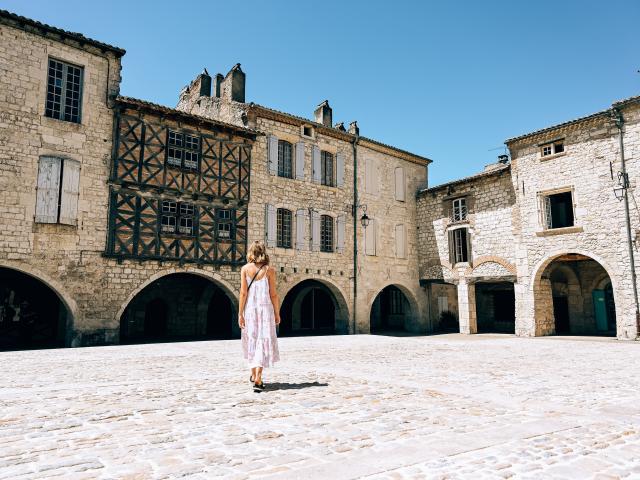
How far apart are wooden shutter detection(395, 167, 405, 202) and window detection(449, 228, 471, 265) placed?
279 cm

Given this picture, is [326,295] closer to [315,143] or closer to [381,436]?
[315,143]

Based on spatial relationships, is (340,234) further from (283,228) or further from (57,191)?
(57,191)

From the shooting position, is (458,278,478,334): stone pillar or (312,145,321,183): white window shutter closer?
(312,145,321,183): white window shutter

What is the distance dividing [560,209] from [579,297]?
4.11 m

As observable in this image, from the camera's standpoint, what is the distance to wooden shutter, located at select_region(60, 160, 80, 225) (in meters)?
12.4

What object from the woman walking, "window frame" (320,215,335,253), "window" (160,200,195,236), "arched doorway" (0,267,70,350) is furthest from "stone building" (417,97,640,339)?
"arched doorway" (0,267,70,350)

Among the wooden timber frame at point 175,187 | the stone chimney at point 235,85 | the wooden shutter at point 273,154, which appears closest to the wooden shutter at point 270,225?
the wooden timber frame at point 175,187

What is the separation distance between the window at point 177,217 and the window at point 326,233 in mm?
5440

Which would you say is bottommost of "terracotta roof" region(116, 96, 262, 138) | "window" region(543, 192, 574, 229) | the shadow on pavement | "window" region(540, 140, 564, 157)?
the shadow on pavement

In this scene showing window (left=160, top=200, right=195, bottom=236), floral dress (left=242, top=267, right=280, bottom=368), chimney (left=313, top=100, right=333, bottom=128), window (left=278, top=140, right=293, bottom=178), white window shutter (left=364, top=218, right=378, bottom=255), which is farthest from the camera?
chimney (left=313, top=100, right=333, bottom=128)

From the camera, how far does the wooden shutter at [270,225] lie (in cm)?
1614

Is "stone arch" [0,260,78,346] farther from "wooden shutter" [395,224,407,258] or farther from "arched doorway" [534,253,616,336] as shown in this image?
"arched doorway" [534,253,616,336]

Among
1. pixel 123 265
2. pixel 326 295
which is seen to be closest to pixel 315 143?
pixel 326 295

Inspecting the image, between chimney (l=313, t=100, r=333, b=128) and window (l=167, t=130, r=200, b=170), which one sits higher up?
chimney (l=313, t=100, r=333, b=128)
